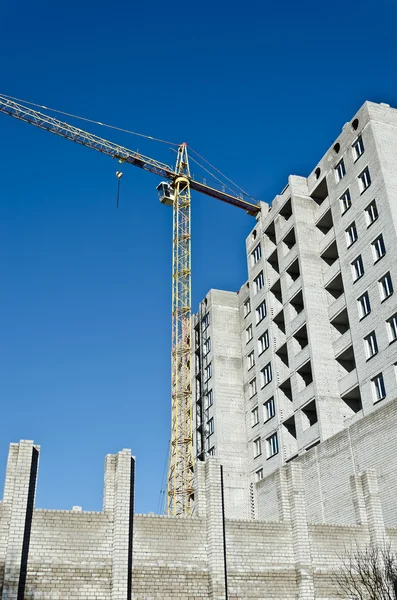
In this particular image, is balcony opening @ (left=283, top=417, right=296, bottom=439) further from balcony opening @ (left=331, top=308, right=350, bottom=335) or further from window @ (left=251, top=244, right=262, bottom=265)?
window @ (left=251, top=244, right=262, bottom=265)

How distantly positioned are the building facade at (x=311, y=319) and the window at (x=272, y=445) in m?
0.08

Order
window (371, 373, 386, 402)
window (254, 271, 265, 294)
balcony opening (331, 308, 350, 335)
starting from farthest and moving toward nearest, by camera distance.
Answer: window (254, 271, 265, 294) → balcony opening (331, 308, 350, 335) → window (371, 373, 386, 402)

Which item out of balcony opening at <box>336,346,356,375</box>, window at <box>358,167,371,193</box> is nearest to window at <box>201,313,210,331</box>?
balcony opening at <box>336,346,356,375</box>

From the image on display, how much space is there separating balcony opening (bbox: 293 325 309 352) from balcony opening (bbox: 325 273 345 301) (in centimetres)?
306

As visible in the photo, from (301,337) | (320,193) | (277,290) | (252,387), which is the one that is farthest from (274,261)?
(252,387)

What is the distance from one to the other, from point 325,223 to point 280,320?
322 inches

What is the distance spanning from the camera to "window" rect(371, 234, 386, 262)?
37.5 m

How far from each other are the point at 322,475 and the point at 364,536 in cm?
1301

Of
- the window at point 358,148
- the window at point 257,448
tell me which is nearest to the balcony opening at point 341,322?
the window at point 358,148

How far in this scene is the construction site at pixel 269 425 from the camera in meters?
19.4

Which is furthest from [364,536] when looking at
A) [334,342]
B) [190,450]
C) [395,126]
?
[190,450]

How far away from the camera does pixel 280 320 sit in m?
49.4

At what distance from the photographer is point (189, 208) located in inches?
2726

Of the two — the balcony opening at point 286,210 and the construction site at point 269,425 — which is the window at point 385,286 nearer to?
the construction site at point 269,425
